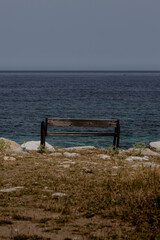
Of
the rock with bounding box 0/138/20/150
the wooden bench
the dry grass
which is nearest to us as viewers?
the dry grass

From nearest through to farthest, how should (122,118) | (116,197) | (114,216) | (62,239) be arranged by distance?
(62,239), (114,216), (116,197), (122,118)

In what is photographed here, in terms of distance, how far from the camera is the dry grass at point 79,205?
534cm

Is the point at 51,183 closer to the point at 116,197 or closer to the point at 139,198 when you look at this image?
the point at 116,197

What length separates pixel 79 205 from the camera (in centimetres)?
674

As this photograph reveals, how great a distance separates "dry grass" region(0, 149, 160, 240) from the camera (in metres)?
5.34

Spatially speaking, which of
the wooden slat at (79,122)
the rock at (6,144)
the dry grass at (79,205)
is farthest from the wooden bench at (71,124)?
the dry grass at (79,205)

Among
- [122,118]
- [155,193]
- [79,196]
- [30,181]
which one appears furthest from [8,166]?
[122,118]

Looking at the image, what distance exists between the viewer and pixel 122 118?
144 ft

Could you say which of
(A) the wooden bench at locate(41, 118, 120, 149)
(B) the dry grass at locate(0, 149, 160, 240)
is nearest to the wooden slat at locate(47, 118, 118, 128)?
(A) the wooden bench at locate(41, 118, 120, 149)

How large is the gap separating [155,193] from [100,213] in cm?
130

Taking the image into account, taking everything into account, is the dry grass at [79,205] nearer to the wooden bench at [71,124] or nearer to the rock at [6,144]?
the wooden bench at [71,124]

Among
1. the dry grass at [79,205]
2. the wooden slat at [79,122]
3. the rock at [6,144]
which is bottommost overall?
the rock at [6,144]

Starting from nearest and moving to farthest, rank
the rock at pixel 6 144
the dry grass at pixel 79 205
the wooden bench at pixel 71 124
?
the dry grass at pixel 79 205 → the wooden bench at pixel 71 124 → the rock at pixel 6 144

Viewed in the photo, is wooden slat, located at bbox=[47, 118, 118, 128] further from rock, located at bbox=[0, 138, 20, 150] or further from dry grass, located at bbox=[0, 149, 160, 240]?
dry grass, located at bbox=[0, 149, 160, 240]
